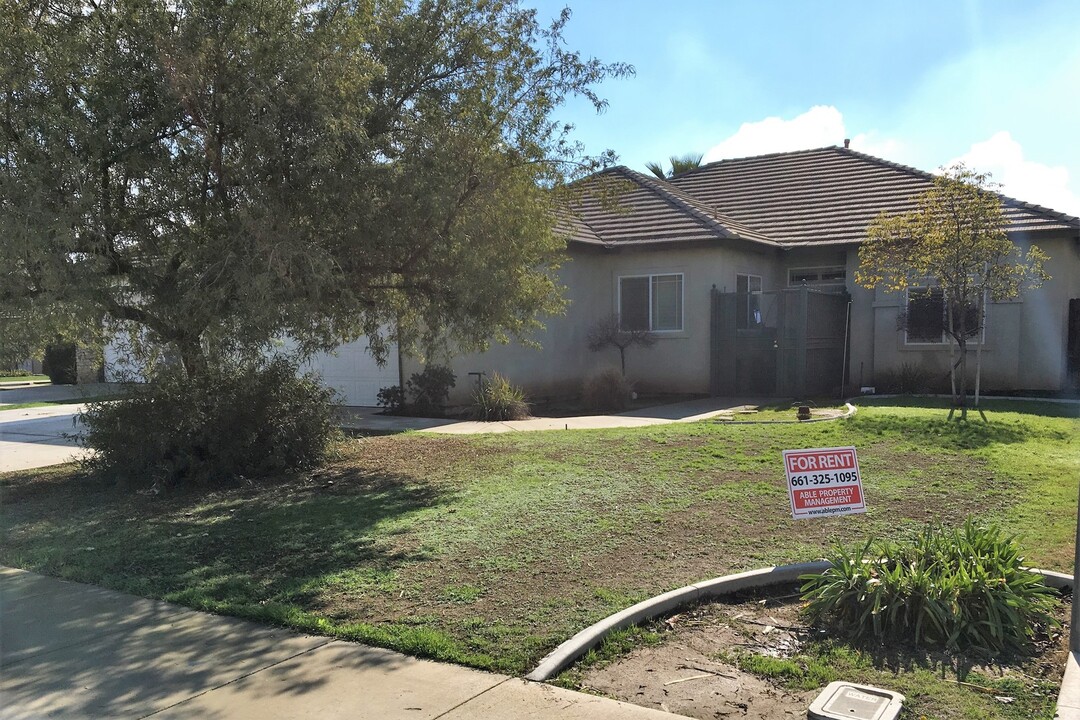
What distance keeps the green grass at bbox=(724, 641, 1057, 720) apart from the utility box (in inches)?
4.1

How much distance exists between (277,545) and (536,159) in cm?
515

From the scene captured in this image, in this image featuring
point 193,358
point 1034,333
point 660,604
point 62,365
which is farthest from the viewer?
point 62,365

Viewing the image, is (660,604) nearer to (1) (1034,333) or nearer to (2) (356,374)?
(2) (356,374)

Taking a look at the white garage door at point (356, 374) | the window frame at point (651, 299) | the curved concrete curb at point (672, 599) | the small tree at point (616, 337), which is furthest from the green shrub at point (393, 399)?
the curved concrete curb at point (672, 599)

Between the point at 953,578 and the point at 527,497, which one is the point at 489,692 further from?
the point at 527,497

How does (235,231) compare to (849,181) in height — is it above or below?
below

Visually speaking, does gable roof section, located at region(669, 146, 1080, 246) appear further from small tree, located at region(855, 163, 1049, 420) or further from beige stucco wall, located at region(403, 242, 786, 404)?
small tree, located at region(855, 163, 1049, 420)

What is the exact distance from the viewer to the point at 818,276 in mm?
19859

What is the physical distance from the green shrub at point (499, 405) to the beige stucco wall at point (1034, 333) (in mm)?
9229

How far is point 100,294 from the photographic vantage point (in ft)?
25.2

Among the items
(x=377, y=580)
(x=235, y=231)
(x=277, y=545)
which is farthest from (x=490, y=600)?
(x=235, y=231)

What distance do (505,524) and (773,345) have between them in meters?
12.2

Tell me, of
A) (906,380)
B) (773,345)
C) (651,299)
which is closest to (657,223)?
(651,299)

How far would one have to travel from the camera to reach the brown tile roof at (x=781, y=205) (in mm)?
18344
